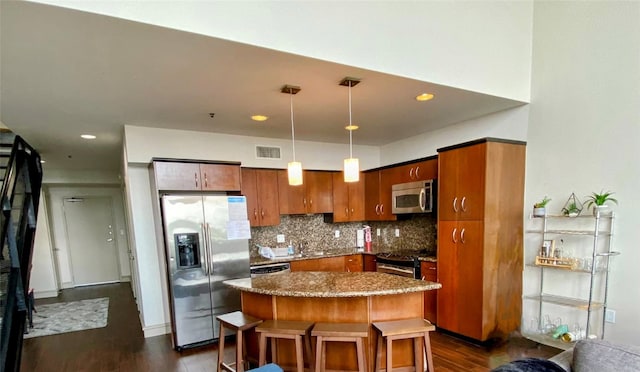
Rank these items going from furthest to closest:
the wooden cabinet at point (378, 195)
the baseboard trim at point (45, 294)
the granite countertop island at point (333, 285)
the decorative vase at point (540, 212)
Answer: the baseboard trim at point (45, 294), the wooden cabinet at point (378, 195), the decorative vase at point (540, 212), the granite countertop island at point (333, 285)

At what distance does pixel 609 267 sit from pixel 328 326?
258 cm

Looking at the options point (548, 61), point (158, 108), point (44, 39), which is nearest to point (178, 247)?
point (158, 108)

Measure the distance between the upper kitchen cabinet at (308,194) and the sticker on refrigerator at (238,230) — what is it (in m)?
0.80

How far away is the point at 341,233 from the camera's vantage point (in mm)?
5297

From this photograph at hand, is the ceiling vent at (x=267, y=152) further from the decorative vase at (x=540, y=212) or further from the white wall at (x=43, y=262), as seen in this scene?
the white wall at (x=43, y=262)

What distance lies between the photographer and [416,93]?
2902 mm

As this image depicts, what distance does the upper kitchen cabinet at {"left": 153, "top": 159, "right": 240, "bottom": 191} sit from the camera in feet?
11.4

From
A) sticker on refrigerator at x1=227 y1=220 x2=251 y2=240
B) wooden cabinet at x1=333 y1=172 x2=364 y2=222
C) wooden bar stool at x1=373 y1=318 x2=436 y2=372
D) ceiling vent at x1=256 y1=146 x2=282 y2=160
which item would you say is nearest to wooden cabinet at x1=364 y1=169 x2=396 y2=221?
wooden cabinet at x1=333 y1=172 x2=364 y2=222

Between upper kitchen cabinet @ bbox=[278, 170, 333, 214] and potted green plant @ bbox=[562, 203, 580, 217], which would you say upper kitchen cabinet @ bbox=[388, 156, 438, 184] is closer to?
upper kitchen cabinet @ bbox=[278, 170, 333, 214]

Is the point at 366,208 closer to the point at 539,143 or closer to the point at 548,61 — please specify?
the point at 539,143

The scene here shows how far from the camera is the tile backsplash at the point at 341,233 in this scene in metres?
4.46

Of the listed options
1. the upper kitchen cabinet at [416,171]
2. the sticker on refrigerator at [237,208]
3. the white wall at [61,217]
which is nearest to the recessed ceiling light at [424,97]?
the upper kitchen cabinet at [416,171]

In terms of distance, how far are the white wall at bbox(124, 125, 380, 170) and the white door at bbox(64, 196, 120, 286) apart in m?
4.83

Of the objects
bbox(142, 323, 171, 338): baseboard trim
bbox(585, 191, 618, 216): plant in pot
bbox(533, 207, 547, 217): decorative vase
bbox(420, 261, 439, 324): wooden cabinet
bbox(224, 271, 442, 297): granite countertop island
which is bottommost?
bbox(142, 323, 171, 338): baseboard trim
